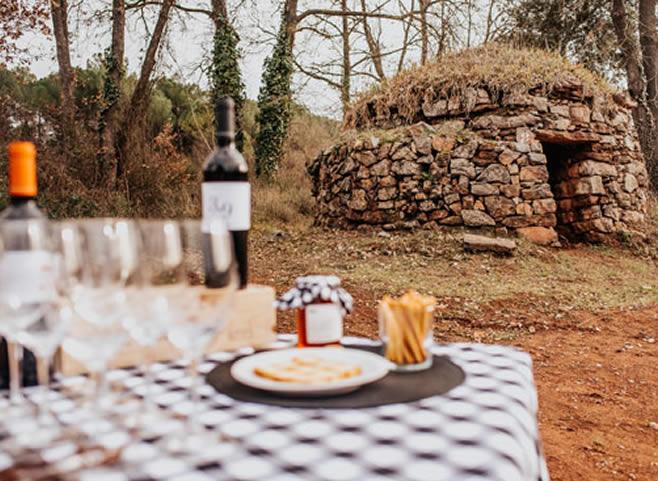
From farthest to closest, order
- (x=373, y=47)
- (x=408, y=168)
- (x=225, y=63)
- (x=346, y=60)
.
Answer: (x=373, y=47) → (x=346, y=60) → (x=225, y=63) → (x=408, y=168)

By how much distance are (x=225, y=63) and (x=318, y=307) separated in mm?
12202

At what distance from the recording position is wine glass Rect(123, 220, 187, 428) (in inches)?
34.7

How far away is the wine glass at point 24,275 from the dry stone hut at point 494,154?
763 centimetres

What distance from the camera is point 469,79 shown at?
8.92m

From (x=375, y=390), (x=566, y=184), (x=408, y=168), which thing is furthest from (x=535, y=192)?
(x=375, y=390)

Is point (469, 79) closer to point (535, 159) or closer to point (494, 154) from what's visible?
point (494, 154)

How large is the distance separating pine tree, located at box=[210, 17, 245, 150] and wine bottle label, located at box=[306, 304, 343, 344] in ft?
39.2

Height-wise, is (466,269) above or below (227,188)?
below

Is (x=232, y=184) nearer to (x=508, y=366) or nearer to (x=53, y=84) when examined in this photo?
(x=508, y=366)

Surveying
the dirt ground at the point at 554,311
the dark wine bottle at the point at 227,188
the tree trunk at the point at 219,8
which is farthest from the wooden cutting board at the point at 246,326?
the tree trunk at the point at 219,8

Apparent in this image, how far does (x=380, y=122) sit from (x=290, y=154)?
7.78m

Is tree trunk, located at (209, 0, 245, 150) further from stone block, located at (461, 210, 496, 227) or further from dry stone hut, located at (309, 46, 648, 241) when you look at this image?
stone block, located at (461, 210, 496, 227)

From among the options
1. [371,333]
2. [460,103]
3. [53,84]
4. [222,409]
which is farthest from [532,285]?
[53,84]

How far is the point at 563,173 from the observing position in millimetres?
9328
